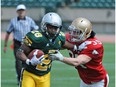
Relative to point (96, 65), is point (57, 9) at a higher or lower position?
lower

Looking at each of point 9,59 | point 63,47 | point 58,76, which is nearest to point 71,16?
point 9,59

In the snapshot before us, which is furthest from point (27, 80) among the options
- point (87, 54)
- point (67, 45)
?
point (87, 54)

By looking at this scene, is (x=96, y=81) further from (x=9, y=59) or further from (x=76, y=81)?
(x=9, y=59)

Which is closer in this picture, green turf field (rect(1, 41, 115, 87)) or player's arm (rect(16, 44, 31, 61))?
player's arm (rect(16, 44, 31, 61))

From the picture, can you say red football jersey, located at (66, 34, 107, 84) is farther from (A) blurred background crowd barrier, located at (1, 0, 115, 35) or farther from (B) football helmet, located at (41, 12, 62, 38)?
(A) blurred background crowd barrier, located at (1, 0, 115, 35)

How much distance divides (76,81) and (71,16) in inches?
548

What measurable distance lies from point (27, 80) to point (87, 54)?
90 centimetres

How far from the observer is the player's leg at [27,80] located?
5949 millimetres

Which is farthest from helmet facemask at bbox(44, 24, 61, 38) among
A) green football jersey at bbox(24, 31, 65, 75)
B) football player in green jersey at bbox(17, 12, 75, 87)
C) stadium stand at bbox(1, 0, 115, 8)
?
stadium stand at bbox(1, 0, 115, 8)

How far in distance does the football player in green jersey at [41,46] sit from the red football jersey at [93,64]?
308 mm

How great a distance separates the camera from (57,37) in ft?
19.6

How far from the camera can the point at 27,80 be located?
19.6 feet

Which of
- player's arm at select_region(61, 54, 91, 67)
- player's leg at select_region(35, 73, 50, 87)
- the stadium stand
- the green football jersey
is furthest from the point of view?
the stadium stand

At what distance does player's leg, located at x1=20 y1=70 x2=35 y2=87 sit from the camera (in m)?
5.95
